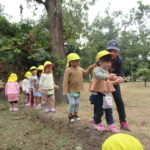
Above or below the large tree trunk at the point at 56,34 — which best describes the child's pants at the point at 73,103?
below

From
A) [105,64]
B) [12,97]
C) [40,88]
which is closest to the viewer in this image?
[105,64]

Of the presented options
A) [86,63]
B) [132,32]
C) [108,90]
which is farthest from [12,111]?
[132,32]

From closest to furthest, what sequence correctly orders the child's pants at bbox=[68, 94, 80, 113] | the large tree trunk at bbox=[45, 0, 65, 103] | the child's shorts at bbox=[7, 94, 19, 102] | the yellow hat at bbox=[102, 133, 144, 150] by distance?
the yellow hat at bbox=[102, 133, 144, 150] → the child's pants at bbox=[68, 94, 80, 113] → the child's shorts at bbox=[7, 94, 19, 102] → the large tree trunk at bbox=[45, 0, 65, 103]

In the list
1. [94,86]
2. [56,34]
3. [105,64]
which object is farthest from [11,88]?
[105,64]

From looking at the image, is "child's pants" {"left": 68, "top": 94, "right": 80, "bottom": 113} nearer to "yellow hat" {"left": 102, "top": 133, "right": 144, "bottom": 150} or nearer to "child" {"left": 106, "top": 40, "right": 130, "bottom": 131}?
"child" {"left": 106, "top": 40, "right": 130, "bottom": 131}

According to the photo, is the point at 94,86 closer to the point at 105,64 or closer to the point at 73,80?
the point at 105,64

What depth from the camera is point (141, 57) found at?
34.4 metres

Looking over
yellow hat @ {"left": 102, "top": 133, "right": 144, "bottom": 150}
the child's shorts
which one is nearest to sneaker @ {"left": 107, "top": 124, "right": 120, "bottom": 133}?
yellow hat @ {"left": 102, "top": 133, "right": 144, "bottom": 150}

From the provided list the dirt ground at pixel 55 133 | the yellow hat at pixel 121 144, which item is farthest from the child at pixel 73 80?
the yellow hat at pixel 121 144

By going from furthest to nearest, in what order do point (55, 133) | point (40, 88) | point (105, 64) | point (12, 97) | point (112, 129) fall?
point (12, 97)
point (40, 88)
point (55, 133)
point (112, 129)
point (105, 64)

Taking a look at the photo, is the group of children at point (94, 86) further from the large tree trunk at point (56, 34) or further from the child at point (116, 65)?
the large tree trunk at point (56, 34)

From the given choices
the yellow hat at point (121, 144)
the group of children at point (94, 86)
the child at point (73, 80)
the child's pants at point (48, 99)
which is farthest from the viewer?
the child's pants at point (48, 99)

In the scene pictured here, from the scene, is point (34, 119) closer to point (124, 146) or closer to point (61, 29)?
point (61, 29)

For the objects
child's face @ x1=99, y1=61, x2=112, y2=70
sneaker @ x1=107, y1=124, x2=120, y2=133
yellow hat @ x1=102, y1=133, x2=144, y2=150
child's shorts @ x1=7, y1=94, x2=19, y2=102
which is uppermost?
child's face @ x1=99, y1=61, x2=112, y2=70
